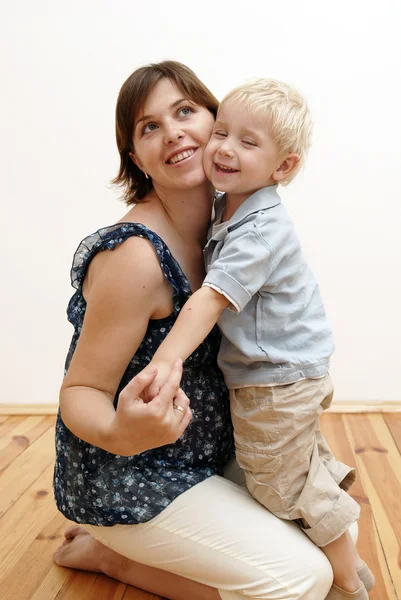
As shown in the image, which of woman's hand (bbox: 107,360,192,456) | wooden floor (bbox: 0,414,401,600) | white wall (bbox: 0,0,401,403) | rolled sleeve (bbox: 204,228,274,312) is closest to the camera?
woman's hand (bbox: 107,360,192,456)

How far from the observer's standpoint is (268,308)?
58.1 inches

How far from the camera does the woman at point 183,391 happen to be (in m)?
1.48

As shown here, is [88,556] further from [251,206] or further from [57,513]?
[251,206]

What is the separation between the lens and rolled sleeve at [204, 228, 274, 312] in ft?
4.37

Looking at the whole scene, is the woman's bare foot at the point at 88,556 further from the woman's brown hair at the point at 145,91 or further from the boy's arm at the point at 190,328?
the woman's brown hair at the point at 145,91

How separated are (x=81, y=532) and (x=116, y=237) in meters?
0.82

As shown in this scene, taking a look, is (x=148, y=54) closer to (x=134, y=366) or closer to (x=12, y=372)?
(x=12, y=372)

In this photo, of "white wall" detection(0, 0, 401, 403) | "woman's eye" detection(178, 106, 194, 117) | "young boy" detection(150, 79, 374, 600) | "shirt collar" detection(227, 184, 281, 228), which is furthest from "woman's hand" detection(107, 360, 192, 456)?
"white wall" detection(0, 0, 401, 403)

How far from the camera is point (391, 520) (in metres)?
2.04

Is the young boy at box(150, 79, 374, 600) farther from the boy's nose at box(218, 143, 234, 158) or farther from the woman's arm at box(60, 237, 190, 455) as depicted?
the woman's arm at box(60, 237, 190, 455)

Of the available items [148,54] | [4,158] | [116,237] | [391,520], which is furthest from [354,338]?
[116,237]

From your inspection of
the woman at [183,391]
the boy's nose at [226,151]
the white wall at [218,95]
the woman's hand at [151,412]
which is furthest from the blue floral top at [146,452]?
the white wall at [218,95]

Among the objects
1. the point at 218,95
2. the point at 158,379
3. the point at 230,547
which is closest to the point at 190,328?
the point at 158,379

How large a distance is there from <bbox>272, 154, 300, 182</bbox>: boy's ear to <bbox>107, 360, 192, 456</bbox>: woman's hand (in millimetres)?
499
